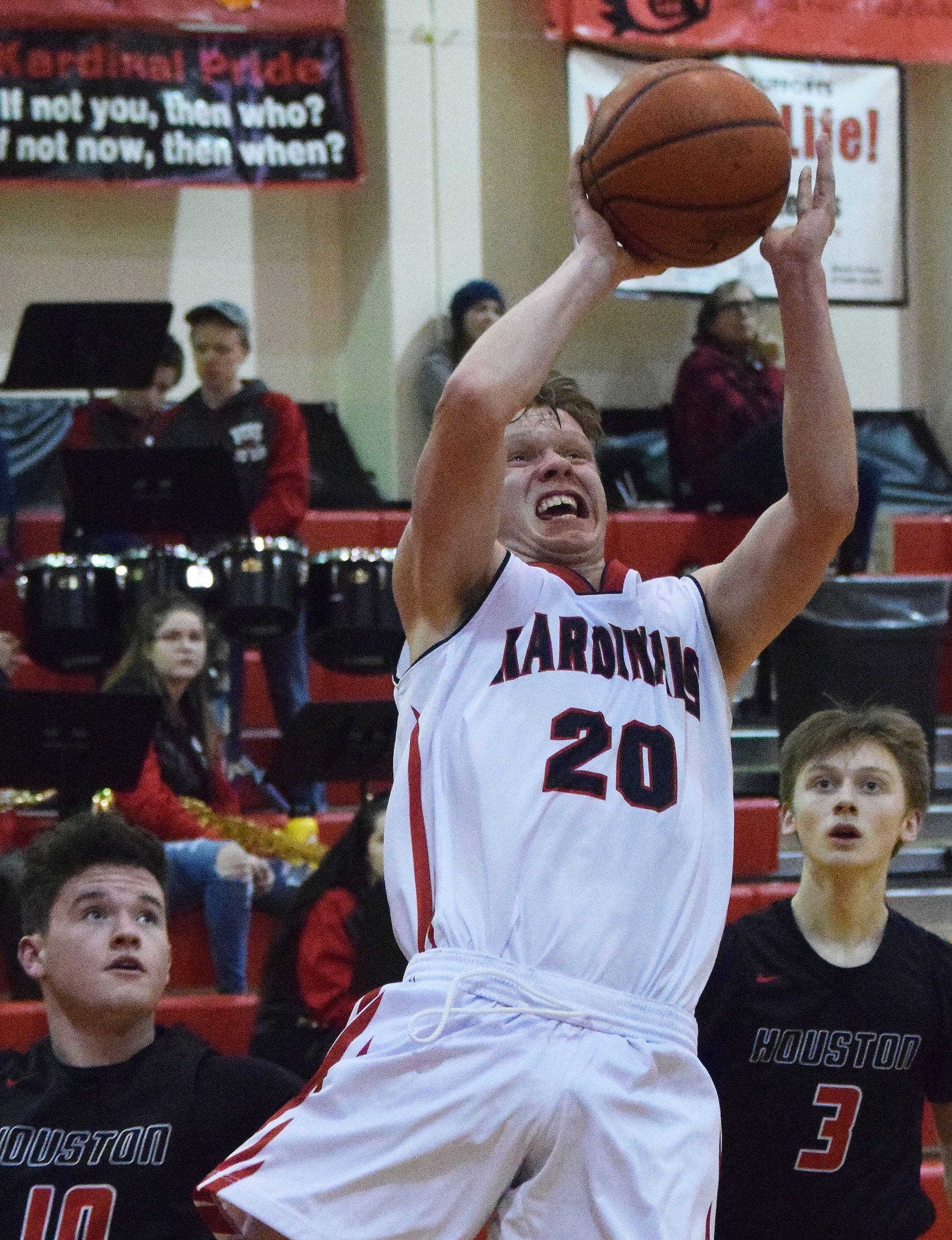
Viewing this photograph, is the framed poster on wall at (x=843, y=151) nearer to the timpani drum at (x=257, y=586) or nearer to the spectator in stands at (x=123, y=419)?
the spectator in stands at (x=123, y=419)

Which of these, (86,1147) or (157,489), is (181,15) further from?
(86,1147)

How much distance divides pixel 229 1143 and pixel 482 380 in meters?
1.42

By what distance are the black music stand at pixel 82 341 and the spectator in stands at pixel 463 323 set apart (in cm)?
171

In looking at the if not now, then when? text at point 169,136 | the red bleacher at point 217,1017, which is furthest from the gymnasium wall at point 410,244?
the red bleacher at point 217,1017

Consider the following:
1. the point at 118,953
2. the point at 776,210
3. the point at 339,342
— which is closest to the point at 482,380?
the point at 776,210

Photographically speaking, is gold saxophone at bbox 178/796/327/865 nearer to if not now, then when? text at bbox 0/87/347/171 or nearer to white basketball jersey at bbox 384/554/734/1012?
white basketball jersey at bbox 384/554/734/1012

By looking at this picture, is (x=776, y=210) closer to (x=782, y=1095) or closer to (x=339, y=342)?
(x=782, y=1095)

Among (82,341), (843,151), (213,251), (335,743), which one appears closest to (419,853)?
(335,743)

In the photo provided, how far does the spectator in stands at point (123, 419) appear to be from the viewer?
7523 millimetres

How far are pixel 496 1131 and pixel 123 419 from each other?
5907mm

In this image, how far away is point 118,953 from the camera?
3.05 metres

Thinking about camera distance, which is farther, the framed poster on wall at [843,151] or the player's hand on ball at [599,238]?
the framed poster on wall at [843,151]

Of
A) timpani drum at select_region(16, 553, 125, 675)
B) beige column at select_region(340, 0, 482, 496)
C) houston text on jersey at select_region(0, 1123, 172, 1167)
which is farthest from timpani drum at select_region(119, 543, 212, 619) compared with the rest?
houston text on jersey at select_region(0, 1123, 172, 1167)

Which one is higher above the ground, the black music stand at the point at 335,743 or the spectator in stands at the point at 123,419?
the spectator in stands at the point at 123,419
